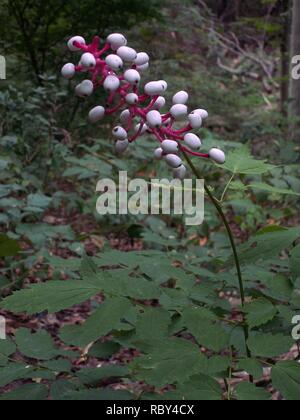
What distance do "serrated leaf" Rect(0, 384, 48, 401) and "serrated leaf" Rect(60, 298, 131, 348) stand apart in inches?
5.7

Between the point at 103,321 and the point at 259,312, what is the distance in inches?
16.6

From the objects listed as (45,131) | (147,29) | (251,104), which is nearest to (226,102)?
(251,104)

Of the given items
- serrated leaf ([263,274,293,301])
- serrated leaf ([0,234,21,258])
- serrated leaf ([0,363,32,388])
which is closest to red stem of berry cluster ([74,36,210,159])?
serrated leaf ([263,274,293,301])

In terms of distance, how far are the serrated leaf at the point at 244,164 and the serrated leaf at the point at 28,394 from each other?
756mm

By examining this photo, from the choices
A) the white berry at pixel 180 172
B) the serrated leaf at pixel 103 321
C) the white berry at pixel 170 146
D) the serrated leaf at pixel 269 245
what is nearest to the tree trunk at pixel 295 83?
the serrated leaf at pixel 269 245

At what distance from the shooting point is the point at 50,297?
123 cm

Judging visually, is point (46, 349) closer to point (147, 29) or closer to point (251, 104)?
point (147, 29)

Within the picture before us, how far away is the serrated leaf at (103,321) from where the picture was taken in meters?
1.18

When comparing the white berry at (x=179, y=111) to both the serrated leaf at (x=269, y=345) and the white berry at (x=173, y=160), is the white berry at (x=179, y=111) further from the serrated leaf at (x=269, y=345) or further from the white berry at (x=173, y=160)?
the serrated leaf at (x=269, y=345)

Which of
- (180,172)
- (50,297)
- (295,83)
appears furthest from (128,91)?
(295,83)

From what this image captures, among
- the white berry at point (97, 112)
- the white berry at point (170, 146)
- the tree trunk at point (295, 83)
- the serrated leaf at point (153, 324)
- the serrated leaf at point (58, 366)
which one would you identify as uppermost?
the tree trunk at point (295, 83)

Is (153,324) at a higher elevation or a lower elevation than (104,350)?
higher

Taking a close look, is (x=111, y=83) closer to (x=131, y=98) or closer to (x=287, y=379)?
(x=131, y=98)
